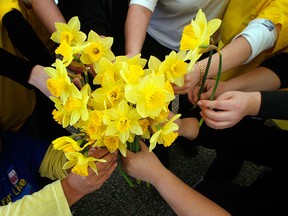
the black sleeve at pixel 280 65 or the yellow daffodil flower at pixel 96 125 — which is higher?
the yellow daffodil flower at pixel 96 125

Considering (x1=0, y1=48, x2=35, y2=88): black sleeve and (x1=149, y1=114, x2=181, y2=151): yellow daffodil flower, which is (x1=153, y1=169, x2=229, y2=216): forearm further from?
(x1=0, y1=48, x2=35, y2=88): black sleeve

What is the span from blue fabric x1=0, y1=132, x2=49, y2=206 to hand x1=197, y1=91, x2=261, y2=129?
1.68ft

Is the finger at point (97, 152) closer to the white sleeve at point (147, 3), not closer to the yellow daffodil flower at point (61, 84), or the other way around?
the yellow daffodil flower at point (61, 84)

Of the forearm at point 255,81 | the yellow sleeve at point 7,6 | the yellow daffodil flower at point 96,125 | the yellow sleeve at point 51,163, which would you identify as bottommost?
the yellow sleeve at point 51,163

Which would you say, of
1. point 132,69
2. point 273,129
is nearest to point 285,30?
point 273,129

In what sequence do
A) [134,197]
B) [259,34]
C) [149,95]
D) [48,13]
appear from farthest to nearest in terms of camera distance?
[134,197] < [48,13] < [259,34] < [149,95]

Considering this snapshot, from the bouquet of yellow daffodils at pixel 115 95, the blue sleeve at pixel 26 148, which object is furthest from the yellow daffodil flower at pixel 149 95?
the blue sleeve at pixel 26 148

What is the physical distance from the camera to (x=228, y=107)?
68cm

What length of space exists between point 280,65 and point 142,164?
0.47 m

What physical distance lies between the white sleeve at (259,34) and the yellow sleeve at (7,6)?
0.58 meters

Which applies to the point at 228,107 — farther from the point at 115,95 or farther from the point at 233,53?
the point at 115,95

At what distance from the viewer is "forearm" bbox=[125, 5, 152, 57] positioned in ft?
2.84

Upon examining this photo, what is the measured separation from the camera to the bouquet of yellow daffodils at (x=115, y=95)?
49 centimetres

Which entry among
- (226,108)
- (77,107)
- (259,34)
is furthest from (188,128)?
(77,107)
